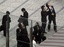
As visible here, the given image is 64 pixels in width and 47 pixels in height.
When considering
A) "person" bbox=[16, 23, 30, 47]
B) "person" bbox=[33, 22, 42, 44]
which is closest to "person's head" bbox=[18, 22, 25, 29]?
"person" bbox=[16, 23, 30, 47]

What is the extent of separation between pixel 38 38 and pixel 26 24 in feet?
2.59

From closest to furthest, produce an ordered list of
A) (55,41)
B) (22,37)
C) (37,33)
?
(22,37) → (37,33) → (55,41)

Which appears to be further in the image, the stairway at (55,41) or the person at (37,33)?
the stairway at (55,41)

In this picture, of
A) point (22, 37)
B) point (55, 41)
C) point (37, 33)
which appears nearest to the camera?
point (22, 37)

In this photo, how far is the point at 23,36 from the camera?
9.33 m

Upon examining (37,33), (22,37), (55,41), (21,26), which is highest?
(21,26)

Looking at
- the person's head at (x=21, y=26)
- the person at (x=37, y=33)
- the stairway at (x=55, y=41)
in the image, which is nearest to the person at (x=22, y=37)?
the person's head at (x=21, y=26)

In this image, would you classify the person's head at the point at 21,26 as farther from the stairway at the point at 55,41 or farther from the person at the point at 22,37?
the stairway at the point at 55,41

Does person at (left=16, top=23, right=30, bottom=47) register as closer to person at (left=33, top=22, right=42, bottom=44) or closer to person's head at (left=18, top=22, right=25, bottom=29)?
person's head at (left=18, top=22, right=25, bottom=29)

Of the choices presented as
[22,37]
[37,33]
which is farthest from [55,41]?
[22,37]

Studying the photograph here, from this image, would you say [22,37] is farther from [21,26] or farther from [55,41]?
[55,41]

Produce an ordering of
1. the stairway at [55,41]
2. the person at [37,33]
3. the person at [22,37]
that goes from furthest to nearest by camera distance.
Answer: the stairway at [55,41]
the person at [37,33]
the person at [22,37]

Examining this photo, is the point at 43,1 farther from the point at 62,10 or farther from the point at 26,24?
the point at 26,24

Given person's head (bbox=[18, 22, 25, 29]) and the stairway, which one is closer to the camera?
person's head (bbox=[18, 22, 25, 29])
